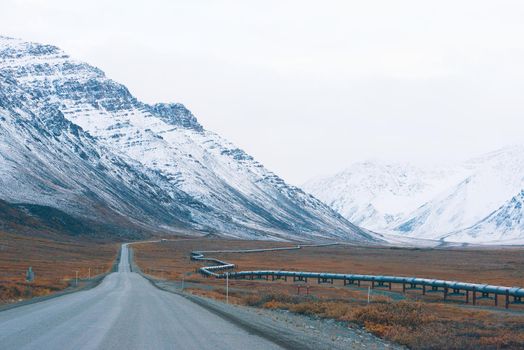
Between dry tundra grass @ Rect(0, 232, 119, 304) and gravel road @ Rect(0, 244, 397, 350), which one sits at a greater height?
gravel road @ Rect(0, 244, 397, 350)

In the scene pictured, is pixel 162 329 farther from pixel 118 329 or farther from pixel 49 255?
pixel 49 255

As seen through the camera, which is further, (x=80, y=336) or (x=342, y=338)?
(x=342, y=338)

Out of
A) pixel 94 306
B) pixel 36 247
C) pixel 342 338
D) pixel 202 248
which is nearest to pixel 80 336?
pixel 342 338

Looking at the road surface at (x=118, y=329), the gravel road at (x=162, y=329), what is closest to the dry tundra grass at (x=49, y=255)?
the gravel road at (x=162, y=329)

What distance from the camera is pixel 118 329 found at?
2419 cm

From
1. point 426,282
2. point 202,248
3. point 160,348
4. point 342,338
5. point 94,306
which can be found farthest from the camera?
point 202,248

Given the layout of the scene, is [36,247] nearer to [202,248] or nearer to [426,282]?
[202,248]

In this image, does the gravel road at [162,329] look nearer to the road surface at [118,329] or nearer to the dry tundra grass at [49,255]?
the road surface at [118,329]

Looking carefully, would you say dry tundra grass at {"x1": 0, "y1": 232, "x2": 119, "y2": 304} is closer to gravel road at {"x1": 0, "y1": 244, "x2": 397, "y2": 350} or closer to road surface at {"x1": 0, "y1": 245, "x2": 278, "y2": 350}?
gravel road at {"x1": 0, "y1": 244, "x2": 397, "y2": 350}

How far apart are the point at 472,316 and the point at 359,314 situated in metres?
8.57

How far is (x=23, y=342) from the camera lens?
2023cm

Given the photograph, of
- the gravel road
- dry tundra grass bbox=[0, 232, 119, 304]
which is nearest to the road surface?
the gravel road

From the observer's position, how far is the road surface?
67.5 feet

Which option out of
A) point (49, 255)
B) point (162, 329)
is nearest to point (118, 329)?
point (162, 329)
